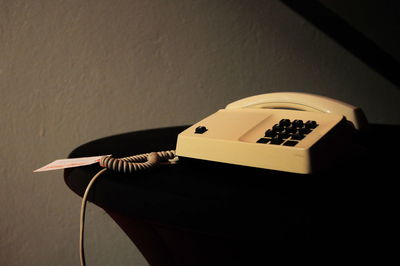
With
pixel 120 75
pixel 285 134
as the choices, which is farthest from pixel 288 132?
pixel 120 75

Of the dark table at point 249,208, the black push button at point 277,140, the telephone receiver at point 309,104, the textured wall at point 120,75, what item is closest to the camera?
the dark table at point 249,208

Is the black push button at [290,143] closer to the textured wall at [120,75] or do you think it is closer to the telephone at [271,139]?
the telephone at [271,139]

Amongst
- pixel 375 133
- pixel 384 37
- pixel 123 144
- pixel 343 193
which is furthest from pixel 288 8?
pixel 343 193

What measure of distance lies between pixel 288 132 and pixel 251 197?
0.14 metres

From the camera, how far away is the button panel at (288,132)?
53cm

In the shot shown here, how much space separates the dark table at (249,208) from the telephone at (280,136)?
24 mm

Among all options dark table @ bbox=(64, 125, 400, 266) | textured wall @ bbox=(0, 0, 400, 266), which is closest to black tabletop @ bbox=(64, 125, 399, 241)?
dark table @ bbox=(64, 125, 400, 266)

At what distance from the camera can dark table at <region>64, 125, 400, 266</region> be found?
0.42 metres

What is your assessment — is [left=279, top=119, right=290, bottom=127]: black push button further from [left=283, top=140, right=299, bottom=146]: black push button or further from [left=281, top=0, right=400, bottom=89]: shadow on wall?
[left=281, top=0, right=400, bottom=89]: shadow on wall

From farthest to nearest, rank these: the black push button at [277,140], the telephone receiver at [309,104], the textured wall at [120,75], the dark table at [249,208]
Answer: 1. the textured wall at [120,75]
2. the telephone receiver at [309,104]
3. the black push button at [277,140]
4. the dark table at [249,208]

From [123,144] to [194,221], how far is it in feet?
1.35

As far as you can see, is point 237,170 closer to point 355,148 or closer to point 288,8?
point 355,148

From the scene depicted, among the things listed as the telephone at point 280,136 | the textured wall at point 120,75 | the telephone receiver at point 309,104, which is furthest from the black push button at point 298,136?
the textured wall at point 120,75

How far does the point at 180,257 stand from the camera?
0.55 meters
